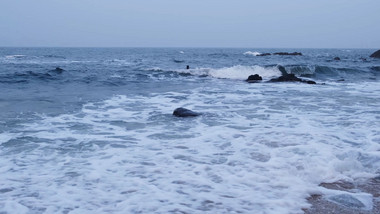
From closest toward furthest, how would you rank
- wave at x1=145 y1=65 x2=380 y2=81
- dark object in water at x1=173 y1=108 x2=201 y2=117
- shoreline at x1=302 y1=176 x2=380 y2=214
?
shoreline at x1=302 y1=176 x2=380 y2=214, dark object in water at x1=173 y1=108 x2=201 y2=117, wave at x1=145 y1=65 x2=380 y2=81

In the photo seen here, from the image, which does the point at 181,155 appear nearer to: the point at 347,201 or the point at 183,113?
the point at 347,201

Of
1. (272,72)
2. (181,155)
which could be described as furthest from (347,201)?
(272,72)

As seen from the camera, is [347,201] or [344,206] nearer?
[344,206]

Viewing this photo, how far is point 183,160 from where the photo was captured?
513 centimetres

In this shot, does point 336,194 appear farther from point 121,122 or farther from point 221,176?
point 121,122

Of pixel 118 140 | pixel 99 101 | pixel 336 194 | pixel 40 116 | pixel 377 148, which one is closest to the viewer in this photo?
pixel 336 194

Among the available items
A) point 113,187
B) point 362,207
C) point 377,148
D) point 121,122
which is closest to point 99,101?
point 121,122

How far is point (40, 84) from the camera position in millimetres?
15914

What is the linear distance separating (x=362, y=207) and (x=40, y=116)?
7.69 metres

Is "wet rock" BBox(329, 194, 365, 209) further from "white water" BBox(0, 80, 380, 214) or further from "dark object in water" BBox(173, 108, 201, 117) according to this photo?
"dark object in water" BBox(173, 108, 201, 117)

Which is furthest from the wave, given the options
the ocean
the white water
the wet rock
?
the wet rock

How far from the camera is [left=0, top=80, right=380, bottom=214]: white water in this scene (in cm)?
371

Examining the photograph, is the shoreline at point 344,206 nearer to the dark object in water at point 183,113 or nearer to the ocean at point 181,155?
the ocean at point 181,155

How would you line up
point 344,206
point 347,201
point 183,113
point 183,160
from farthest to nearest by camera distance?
point 183,113 < point 183,160 < point 347,201 < point 344,206
